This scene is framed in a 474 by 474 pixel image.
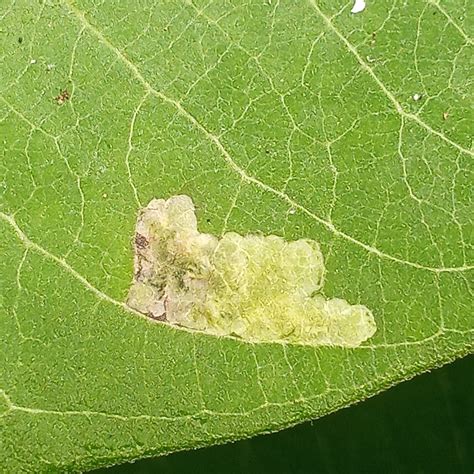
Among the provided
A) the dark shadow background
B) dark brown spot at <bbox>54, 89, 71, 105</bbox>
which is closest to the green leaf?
dark brown spot at <bbox>54, 89, 71, 105</bbox>

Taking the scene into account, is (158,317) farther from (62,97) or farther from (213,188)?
(62,97)

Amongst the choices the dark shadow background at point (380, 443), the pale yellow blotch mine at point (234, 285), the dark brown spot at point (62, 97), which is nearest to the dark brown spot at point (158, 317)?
the pale yellow blotch mine at point (234, 285)

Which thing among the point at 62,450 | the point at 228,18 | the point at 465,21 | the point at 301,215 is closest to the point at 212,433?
the point at 62,450

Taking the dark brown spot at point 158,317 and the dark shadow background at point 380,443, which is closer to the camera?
the dark brown spot at point 158,317

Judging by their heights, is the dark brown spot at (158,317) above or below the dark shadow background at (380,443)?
above

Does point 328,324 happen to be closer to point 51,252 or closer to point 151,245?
point 151,245

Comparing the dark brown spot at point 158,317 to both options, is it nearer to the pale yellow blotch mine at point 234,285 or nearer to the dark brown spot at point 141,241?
the pale yellow blotch mine at point 234,285
